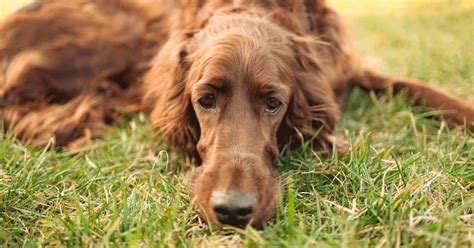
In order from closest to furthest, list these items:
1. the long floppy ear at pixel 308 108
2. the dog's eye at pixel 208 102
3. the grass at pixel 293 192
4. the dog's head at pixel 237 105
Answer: the grass at pixel 293 192 < the dog's head at pixel 237 105 < the dog's eye at pixel 208 102 < the long floppy ear at pixel 308 108

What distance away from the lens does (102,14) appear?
3.97 metres

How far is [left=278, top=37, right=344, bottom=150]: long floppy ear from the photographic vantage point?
9.36 feet

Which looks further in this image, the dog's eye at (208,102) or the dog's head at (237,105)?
the dog's eye at (208,102)

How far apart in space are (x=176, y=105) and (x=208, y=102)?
0.47m

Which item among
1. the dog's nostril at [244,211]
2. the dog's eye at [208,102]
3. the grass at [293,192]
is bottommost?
the grass at [293,192]

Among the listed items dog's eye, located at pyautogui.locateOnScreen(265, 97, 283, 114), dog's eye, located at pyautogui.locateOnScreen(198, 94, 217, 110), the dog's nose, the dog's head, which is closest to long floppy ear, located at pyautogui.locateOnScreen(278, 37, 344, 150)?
the dog's head

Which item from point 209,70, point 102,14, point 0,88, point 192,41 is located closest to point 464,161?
point 209,70

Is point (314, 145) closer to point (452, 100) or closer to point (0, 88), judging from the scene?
point (452, 100)

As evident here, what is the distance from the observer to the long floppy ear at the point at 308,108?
2.85 m

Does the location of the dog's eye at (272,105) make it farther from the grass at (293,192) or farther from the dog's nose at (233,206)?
the dog's nose at (233,206)

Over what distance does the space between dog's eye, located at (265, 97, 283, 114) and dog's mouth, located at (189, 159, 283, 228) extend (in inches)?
15.6

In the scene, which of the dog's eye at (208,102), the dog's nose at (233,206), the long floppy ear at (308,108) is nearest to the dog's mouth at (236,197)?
the dog's nose at (233,206)

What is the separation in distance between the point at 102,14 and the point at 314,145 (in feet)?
6.45

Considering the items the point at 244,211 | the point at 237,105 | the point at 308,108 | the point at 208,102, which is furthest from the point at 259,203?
the point at 308,108
